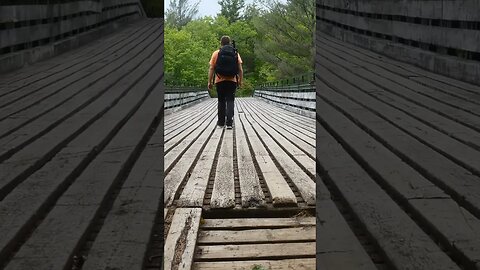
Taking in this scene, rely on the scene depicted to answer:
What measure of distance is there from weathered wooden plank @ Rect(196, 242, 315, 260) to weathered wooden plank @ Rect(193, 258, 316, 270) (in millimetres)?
56

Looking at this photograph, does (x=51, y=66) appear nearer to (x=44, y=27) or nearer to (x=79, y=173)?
(x=44, y=27)

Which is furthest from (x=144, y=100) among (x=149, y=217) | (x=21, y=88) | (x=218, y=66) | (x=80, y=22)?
(x=80, y=22)

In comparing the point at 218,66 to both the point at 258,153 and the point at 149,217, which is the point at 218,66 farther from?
the point at 149,217

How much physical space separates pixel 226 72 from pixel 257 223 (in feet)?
16.2

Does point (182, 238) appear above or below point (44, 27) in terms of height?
below

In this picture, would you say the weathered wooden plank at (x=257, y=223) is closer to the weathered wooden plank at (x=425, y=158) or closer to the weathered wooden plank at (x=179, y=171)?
the weathered wooden plank at (x=179, y=171)

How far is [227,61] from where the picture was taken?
792cm

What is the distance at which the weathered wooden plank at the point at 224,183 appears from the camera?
3.51 meters

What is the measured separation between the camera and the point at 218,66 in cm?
797

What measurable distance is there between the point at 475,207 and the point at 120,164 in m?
1.83

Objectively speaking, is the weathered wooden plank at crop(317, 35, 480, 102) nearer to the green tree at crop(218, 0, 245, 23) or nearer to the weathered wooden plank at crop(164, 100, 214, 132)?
the weathered wooden plank at crop(164, 100, 214, 132)

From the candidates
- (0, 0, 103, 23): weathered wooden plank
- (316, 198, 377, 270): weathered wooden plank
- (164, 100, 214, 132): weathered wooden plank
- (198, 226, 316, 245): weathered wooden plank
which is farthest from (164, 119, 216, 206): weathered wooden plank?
(0, 0, 103, 23): weathered wooden plank

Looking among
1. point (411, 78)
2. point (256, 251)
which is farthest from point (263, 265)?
point (411, 78)

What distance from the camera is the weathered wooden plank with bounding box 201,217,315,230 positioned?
125 inches
